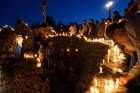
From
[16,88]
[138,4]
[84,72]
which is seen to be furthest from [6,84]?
[138,4]

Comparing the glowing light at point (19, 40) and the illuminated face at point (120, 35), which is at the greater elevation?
the glowing light at point (19, 40)

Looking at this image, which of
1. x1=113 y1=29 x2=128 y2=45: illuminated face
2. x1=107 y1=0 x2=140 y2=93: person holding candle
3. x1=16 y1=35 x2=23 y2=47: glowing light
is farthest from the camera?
x1=16 y1=35 x2=23 y2=47: glowing light

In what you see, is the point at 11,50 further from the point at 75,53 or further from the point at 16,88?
the point at 75,53

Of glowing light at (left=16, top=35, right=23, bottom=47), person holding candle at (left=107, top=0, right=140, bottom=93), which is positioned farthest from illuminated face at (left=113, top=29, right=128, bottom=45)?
glowing light at (left=16, top=35, right=23, bottom=47)

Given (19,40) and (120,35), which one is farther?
(19,40)

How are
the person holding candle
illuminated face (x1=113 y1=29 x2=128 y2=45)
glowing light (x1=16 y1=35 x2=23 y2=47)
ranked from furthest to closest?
1. glowing light (x1=16 y1=35 x2=23 y2=47)
2. illuminated face (x1=113 y1=29 x2=128 y2=45)
3. the person holding candle

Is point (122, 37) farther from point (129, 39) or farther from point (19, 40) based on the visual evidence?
point (19, 40)

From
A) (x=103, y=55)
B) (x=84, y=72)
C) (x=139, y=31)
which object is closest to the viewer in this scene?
(x=139, y=31)

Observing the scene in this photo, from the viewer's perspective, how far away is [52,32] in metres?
19.8

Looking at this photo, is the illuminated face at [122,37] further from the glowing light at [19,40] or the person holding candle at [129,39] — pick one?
the glowing light at [19,40]

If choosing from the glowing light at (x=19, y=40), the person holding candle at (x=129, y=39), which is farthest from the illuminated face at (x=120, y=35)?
the glowing light at (x=19, y=40)

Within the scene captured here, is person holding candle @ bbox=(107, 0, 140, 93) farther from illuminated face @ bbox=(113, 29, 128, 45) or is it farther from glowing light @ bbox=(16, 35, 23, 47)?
glowing light @ bbox=(16, 35, 23, 47)

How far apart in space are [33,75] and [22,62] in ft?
5.69

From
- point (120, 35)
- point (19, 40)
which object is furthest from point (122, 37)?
point (19, 40)
